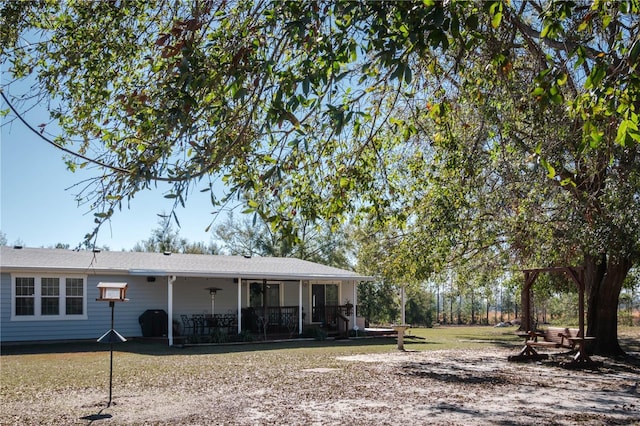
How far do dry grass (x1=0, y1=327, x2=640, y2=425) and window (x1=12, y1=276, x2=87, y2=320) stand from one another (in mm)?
2053

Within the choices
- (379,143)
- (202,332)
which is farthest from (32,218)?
(379,143)

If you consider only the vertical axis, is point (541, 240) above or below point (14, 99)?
below

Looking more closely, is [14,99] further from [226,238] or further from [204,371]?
[226,238]

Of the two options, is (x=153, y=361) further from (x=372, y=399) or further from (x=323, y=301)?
(x=323, y=301)

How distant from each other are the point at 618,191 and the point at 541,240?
333cm

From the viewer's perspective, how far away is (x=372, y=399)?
31.7 ft

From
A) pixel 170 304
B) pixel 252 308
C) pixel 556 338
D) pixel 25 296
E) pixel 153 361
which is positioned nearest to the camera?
pixel 153 361

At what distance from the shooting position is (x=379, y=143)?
855 cm

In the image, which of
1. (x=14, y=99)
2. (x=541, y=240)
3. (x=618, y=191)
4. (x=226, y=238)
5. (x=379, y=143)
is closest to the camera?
(x=14, y=99)

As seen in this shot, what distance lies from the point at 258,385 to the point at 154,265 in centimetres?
1282

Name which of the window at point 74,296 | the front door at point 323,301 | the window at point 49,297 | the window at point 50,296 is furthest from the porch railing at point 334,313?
the window at point 50,296

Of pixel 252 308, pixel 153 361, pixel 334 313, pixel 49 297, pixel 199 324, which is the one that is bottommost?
pixel 153 361

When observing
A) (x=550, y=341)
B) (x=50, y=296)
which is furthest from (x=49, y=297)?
(x=550, y=341)

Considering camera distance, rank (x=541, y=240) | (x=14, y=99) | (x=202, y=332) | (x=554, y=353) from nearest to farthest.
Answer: (x=14, y=99), (x=541, y=240), (x=554, y=353), (x=202, y=332)
